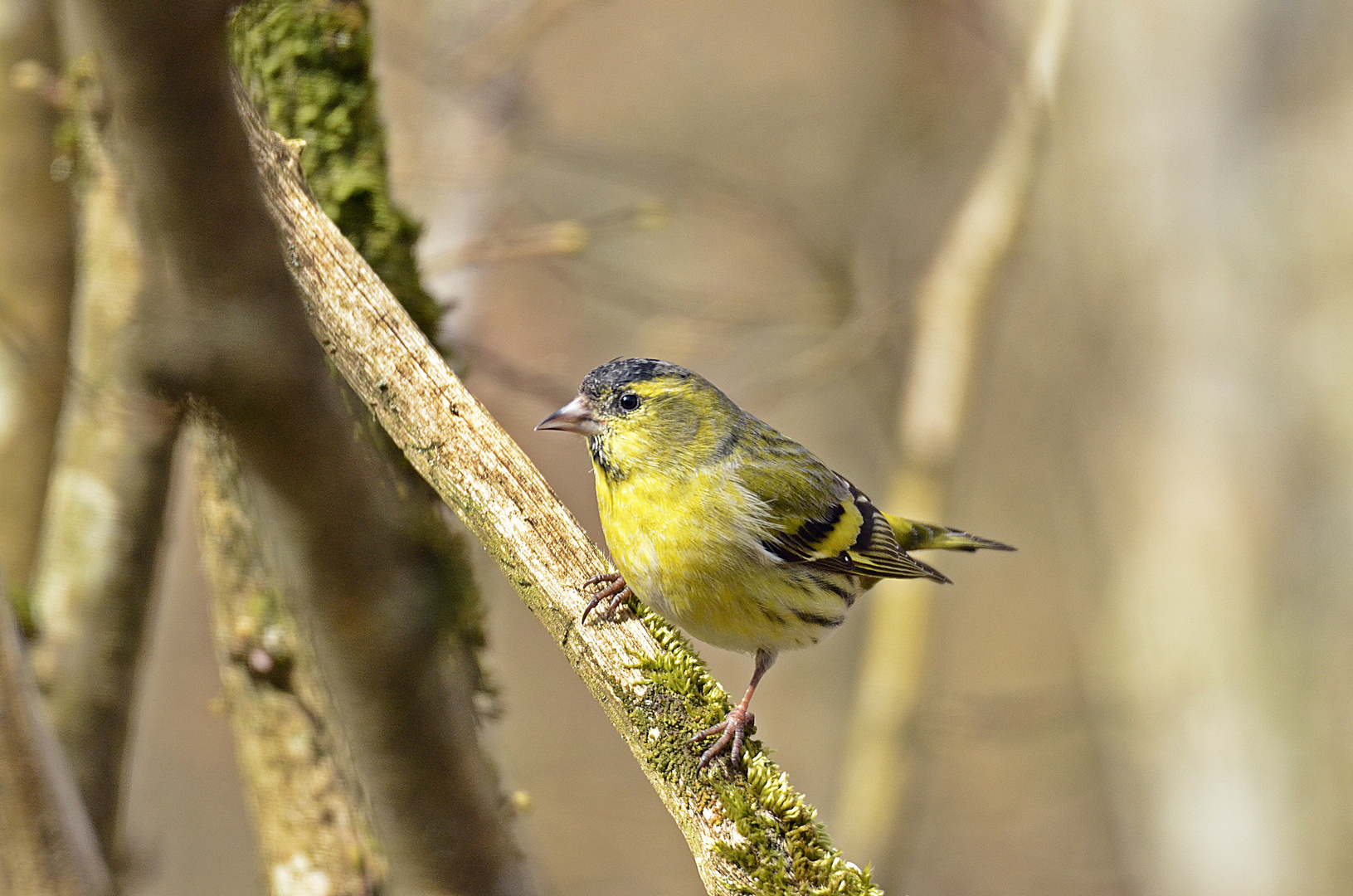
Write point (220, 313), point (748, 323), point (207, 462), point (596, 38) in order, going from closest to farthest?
point (220, 313), point (207, 462), point (748, 323), point (596, 38)

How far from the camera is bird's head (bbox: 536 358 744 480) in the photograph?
3.35 metres

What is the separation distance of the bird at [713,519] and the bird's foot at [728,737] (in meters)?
0.53

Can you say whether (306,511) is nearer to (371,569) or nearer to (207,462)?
(371,569)

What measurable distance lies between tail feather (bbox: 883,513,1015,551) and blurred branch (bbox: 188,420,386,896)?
254cm

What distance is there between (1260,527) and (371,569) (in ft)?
23.4

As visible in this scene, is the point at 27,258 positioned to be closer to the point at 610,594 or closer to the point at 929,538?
the point at 610,594

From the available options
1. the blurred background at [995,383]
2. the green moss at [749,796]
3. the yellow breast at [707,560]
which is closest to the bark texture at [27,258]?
the blurred background at [995,383]

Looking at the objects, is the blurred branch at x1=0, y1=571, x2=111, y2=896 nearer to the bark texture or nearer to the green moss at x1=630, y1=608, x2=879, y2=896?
the green moss at x1=630, y1=608, x2=879, y2=896

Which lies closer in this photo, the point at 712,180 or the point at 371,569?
the point at 371,569

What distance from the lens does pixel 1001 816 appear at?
9672 mm

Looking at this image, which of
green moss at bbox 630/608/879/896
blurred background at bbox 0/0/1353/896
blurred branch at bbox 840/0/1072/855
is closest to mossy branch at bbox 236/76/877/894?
green moss at bbox 630/608/879/896

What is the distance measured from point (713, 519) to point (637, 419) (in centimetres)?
42

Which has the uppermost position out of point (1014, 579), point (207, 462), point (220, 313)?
point (1014, 579)

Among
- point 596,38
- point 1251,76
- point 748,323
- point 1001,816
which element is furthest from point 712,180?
point 1001,816
